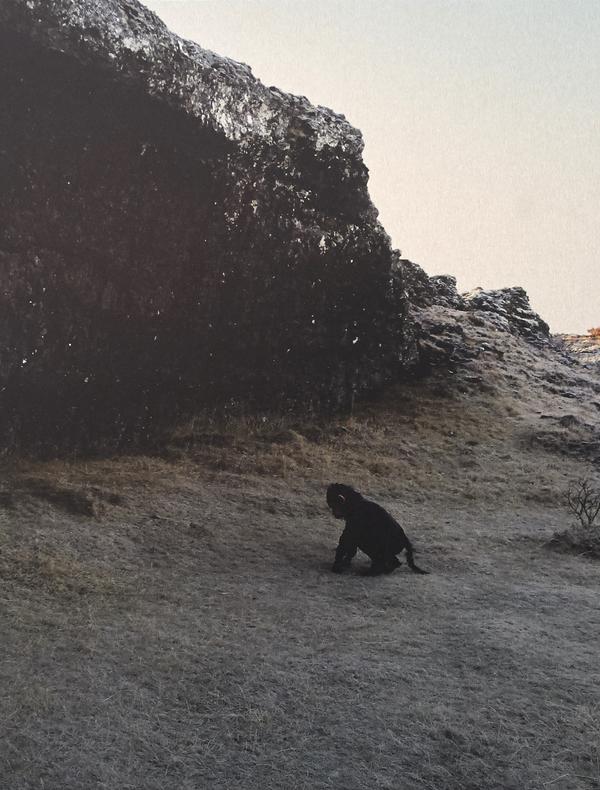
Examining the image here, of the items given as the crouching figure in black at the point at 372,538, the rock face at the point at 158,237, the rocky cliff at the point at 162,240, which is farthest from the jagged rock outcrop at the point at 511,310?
the crouching figure in black at the point at 372,538

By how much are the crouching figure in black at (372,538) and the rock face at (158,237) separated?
6461mm

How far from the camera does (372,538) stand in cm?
Result: 1112

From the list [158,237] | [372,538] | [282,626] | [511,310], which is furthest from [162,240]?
[511,310]

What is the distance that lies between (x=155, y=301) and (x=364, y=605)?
895cm

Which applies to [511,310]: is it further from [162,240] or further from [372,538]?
[372,538]

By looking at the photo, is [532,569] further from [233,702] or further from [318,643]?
[233,702]

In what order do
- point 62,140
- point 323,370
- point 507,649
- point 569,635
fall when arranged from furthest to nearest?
1. point 323,370
2. point 62,140
3. point 569,635
4. point 507,649

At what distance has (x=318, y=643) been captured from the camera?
8.62 metres

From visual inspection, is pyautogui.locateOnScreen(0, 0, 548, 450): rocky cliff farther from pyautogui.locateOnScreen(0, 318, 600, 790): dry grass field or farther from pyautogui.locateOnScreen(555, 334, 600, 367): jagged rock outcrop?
pyautogui.locateOnScreen(555, 334, 600, 367): jagged rock outcrop

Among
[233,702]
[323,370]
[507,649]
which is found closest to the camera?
[233,702]

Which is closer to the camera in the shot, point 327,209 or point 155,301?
point 155,301

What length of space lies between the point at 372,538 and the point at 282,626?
8.01 feet

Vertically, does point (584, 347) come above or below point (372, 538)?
above

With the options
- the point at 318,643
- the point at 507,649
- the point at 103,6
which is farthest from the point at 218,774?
the point at 103,6
